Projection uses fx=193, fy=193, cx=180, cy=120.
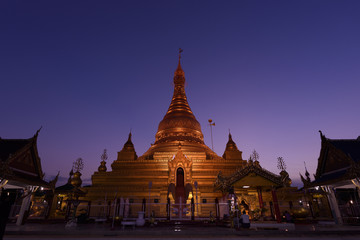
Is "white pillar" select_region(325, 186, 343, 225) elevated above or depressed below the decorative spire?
below

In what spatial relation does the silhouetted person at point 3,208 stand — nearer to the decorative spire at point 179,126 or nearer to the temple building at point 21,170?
the temple building at point 21,170

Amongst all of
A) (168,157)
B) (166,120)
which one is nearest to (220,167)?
(168,157)

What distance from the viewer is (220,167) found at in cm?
2581

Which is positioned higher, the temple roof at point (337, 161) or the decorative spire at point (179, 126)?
the decorative spire at point (179, 126)

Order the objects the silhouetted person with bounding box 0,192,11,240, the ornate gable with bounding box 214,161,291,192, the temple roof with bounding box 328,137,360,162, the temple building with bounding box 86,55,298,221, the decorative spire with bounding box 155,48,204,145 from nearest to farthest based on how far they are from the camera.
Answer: the silhouetted person with bounding box 0,192,11,240
the ornate gable with bounding box 214,161,291,192
the temple roof with bounding box 328,137,360,162
the temple building with bounding box 86,55,298,221
the decorative spire with bounding box 155,48,204,145

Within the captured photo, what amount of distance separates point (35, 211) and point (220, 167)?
22.3m

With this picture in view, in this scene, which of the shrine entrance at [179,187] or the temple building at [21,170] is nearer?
the temple building at [21,170]

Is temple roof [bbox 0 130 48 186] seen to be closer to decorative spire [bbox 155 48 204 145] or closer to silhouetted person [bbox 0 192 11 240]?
silhouetted person [bbox 0 192 11 240]

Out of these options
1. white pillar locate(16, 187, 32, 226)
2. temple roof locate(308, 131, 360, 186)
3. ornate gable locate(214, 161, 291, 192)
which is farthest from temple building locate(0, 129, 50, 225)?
temple roof locate(308, 131, 360, 186)

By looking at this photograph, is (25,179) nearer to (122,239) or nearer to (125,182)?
(122,239)

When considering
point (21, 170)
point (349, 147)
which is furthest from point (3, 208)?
point (349, 147)

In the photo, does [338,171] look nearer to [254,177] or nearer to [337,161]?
[337,161]

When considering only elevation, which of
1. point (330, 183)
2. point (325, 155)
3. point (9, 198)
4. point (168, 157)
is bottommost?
point (9, 198)

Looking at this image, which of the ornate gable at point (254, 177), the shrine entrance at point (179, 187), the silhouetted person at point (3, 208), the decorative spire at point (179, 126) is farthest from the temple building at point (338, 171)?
the decorative spire at point (179, 126)
